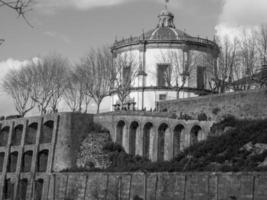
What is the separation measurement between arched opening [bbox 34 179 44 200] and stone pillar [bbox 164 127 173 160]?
1255 centimetres

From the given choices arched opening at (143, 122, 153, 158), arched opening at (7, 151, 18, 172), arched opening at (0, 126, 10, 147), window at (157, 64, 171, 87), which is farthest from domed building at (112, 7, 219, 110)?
A: arched opening at (0, 126, 10, 147)

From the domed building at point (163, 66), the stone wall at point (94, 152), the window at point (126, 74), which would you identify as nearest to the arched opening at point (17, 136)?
the stone wall at point (94, 152)

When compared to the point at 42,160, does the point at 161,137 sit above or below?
above

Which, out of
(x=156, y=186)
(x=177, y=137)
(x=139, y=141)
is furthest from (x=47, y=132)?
(x=156, y=186)

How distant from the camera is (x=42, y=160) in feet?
183

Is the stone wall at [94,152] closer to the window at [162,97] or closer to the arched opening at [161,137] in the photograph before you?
the arched opening at [161,137]

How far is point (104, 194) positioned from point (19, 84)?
28.6 meters

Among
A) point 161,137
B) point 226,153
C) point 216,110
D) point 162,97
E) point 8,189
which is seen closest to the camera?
point 226,153

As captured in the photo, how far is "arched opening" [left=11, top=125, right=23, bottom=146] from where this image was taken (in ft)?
196

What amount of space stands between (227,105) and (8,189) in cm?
2480

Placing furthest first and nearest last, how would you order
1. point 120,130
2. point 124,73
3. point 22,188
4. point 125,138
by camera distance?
point 124,73, point 22,188, point 120,130, point 125,138

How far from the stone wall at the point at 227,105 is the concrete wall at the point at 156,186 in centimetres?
1097

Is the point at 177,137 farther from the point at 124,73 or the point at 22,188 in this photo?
the point at 22,188

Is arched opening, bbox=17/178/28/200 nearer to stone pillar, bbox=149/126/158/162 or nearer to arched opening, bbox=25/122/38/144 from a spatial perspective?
arched opening, bbox=25/122/38/144
